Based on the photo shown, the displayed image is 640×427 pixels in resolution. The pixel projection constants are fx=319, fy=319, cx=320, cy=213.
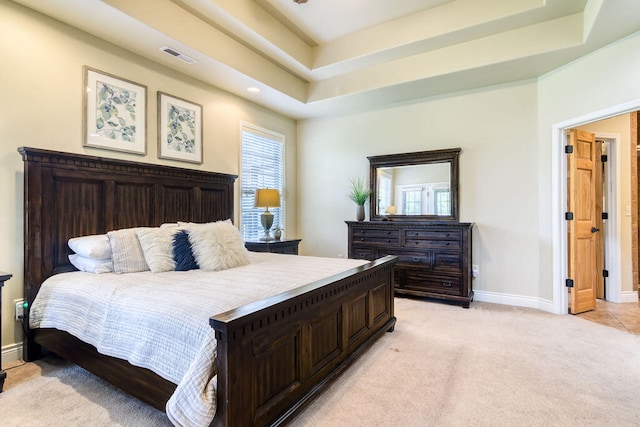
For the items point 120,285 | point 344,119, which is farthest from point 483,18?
point 120,285

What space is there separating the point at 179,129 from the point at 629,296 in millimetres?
5986

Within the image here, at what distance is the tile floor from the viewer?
3205mm

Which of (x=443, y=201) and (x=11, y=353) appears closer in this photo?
(x=11, y=353)

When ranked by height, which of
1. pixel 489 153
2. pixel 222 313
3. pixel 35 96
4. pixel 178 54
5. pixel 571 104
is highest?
pixel 178 54

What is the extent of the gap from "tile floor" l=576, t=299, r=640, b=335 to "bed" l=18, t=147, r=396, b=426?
2327mm

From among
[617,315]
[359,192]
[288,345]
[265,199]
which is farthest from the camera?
[359,192]

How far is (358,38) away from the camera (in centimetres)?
382

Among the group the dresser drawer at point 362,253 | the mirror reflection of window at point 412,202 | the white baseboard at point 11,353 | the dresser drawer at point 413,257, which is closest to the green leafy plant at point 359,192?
the mirror reflection of window at point 412,202

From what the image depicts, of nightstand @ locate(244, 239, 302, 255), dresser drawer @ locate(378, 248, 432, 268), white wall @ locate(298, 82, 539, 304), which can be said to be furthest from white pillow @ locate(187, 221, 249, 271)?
white wall @ locate(298, 82, 539, 304)

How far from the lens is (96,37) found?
2.92 m

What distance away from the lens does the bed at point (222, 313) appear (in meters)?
1.42

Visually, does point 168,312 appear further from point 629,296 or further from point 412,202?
point 629,296

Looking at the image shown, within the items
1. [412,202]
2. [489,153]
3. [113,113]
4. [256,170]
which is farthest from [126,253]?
[489,153]

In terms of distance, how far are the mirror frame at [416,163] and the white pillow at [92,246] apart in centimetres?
337
